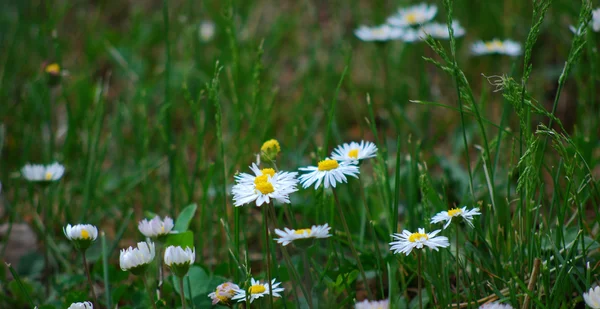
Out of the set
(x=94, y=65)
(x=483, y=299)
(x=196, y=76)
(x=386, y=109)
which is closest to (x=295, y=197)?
(x=386, y=109)

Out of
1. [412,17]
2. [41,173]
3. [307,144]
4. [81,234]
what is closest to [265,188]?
[81,234]

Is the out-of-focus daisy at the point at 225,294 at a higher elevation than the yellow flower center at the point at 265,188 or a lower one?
lower

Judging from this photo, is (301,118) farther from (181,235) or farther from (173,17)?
(173,17)

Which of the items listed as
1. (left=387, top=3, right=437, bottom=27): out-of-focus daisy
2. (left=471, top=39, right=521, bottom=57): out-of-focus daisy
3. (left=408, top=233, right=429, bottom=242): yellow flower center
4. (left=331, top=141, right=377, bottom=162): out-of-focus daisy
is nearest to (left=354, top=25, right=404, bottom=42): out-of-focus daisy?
(left=387, top=3, right=437, bottom=27): out-of-focus daisy

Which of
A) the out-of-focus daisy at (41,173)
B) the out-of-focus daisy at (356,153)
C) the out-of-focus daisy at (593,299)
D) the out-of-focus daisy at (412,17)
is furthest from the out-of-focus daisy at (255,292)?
the out-of-focus daisy at (412,17)

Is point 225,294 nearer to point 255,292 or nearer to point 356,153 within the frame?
point 255,292

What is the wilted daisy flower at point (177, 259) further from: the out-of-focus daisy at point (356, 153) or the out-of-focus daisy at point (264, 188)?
the out-of-focus daisy at point (356, 153)
